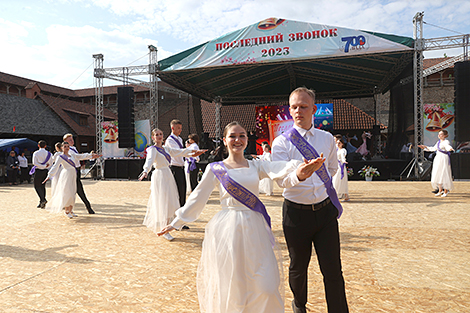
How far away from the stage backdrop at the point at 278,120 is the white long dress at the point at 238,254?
19.3 m

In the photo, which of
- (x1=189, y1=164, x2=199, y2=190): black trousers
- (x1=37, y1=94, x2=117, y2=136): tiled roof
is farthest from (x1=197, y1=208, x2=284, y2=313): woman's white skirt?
(x1=37, y1=94, x2=117, y2=136): tiled roof

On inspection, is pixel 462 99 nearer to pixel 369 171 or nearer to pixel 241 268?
pixel 369 171

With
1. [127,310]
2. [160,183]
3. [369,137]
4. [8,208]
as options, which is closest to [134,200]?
[8,208]

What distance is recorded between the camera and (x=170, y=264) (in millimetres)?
4289

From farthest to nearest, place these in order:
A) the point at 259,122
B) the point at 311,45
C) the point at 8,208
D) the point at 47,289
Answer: the point at 259,122, the point at 311,45, the point at 8,208, the point at 47,289

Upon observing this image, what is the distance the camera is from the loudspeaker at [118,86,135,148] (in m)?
17.4

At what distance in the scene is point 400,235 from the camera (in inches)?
218

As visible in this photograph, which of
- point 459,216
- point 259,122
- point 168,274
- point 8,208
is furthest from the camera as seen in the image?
point 259,122

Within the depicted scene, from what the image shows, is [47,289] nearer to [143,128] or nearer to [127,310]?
[127,310]

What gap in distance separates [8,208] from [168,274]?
7.69 metres

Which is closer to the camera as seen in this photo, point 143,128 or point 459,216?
point 459,216

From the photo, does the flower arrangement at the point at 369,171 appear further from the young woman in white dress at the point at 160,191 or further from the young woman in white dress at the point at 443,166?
the young woman in white dress at the point at 160,191

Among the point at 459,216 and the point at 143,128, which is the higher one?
the point at 143,128

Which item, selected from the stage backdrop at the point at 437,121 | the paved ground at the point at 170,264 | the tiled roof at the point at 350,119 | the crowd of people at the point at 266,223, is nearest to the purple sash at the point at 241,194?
the crowd of people at the point at 266,223
